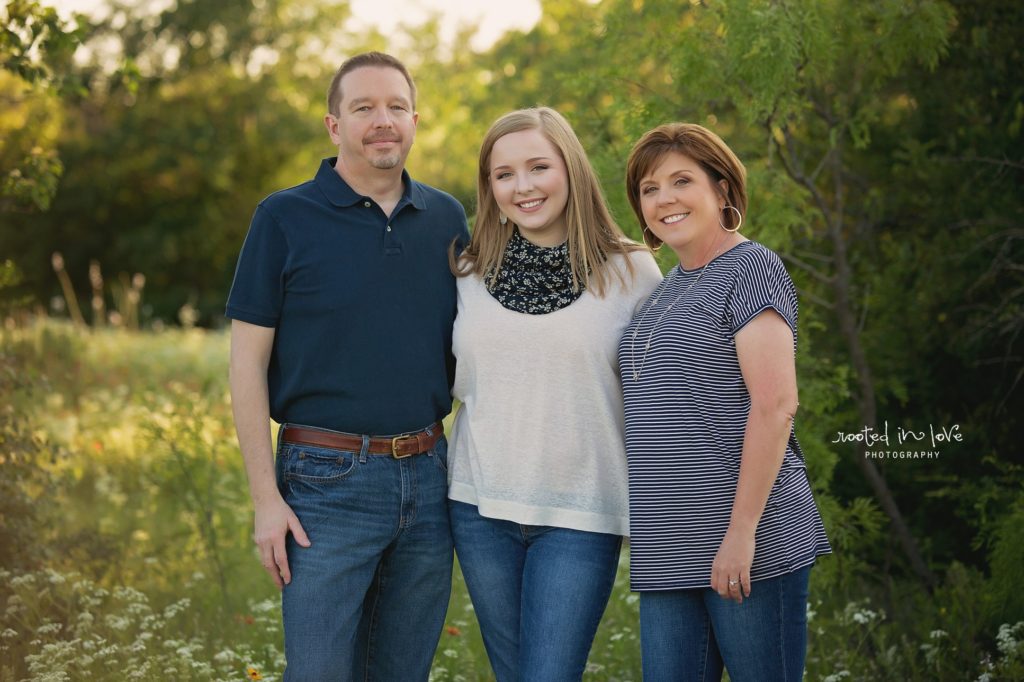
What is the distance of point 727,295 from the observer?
107 inches

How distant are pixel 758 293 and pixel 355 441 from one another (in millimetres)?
1264

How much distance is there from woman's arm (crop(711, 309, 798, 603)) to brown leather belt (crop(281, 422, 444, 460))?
1.00 meters

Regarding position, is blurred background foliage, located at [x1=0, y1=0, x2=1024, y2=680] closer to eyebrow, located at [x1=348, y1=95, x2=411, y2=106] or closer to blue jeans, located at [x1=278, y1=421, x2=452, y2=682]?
blue jeans, located at [x1=278, y1=421, x2=452, y2=682]

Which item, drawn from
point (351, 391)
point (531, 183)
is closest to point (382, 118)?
point (531, 183)

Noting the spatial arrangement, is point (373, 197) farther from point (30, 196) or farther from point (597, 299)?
point (30, 196)

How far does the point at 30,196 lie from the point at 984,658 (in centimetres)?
461

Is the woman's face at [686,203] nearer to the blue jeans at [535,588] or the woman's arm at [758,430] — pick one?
the woman's arm at [758,430]

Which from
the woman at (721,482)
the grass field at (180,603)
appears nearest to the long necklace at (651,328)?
the woman at (721,482)

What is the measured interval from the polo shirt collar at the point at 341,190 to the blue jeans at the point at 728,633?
1.43 metres

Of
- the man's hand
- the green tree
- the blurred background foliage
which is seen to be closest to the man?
the man's hand

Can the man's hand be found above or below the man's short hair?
below

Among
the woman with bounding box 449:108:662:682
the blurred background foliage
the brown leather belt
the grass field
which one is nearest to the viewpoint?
the woman with bounding box 449:108:662:682

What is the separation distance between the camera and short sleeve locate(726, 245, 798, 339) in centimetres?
264

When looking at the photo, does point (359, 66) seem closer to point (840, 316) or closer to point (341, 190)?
point (341, 190)
